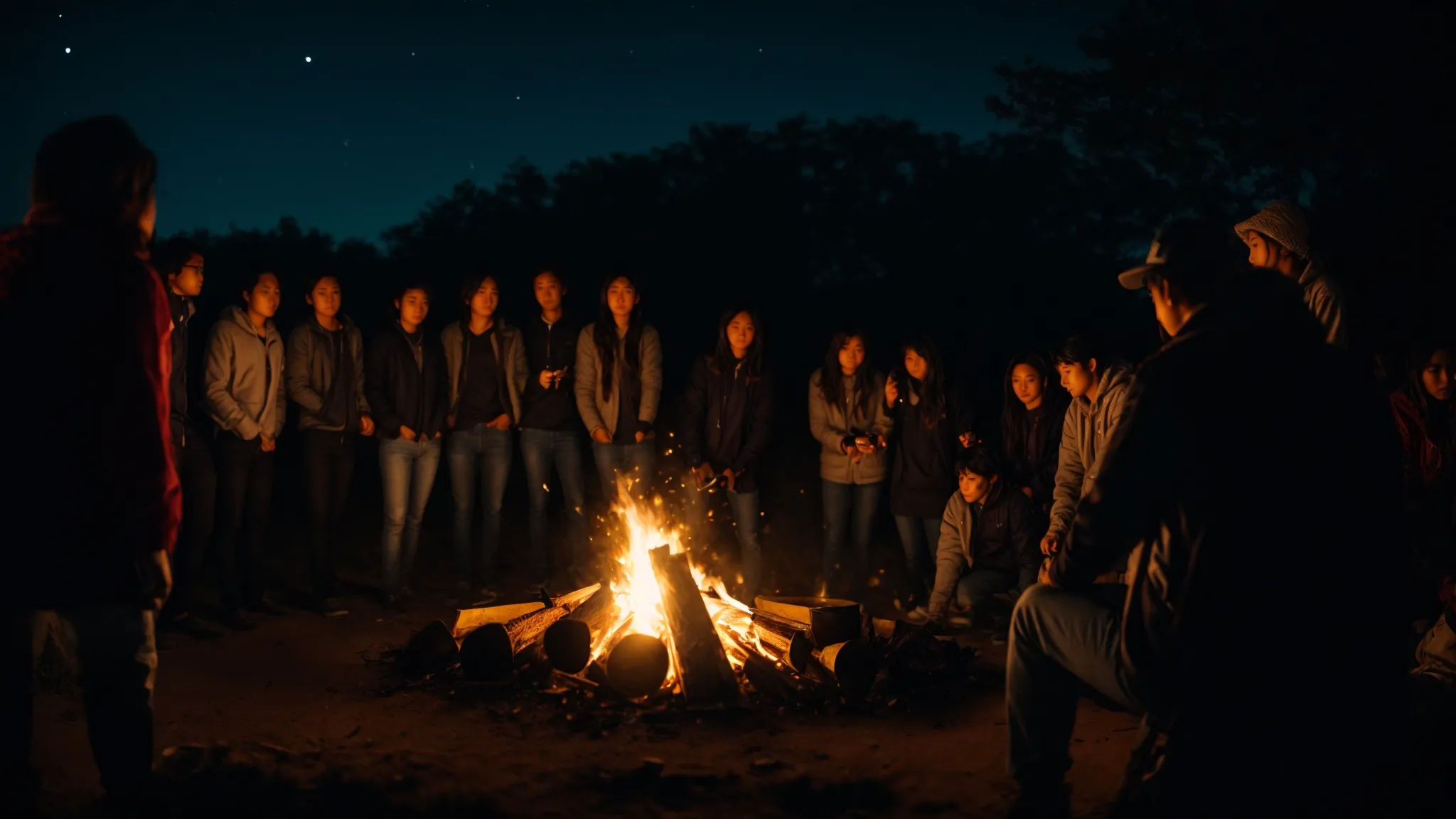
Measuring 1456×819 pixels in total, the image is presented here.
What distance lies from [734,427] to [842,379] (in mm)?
980

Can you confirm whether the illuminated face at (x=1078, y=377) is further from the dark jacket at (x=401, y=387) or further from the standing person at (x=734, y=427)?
the dark jacket at (x=401, y=387)

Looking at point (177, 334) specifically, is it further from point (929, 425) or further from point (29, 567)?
point (929, 425)

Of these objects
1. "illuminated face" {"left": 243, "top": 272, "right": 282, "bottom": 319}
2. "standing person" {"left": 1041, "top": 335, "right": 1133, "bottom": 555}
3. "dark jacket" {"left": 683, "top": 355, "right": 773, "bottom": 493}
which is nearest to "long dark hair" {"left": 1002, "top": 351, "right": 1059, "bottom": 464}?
"standing person" {"left": 1041, "top": 335, "right": 1133, "bottom": 555}

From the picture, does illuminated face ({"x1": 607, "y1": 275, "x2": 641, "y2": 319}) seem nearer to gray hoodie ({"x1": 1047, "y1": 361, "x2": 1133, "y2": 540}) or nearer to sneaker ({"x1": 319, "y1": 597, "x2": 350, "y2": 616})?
sneaker ({"x1": 319, "y1": 597, "x2": 350, "y2": 616})

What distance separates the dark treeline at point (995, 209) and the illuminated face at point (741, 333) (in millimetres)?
284

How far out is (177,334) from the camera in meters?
6.36

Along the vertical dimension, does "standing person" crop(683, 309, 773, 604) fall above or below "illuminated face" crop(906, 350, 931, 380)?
below

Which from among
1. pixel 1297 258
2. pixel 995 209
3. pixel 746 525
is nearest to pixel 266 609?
pixel 746 525

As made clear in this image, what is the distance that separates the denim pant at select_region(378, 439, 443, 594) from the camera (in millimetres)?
7492

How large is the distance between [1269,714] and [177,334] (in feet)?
20.3

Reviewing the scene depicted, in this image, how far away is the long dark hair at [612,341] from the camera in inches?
311

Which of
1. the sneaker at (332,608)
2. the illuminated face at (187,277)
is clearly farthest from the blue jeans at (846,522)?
the illuminated face at (187,277)

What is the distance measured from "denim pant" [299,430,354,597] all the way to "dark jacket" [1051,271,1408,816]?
19.4 feet

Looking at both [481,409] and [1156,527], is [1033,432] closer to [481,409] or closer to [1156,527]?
[481,409]
